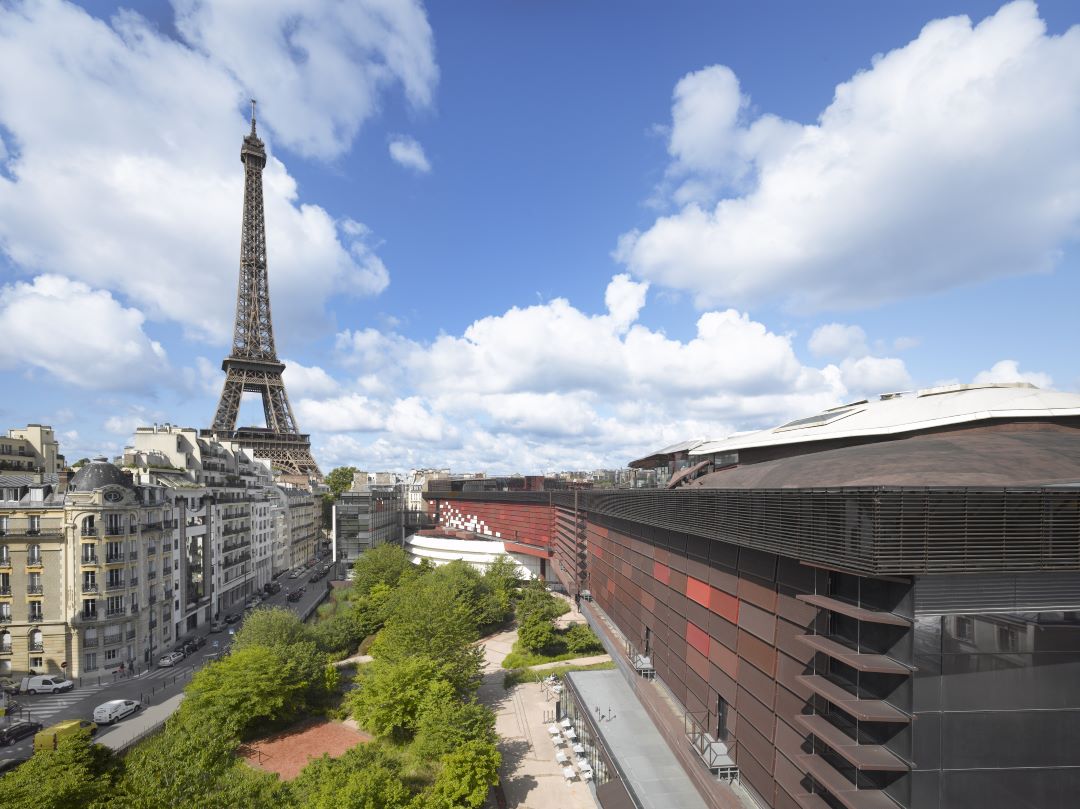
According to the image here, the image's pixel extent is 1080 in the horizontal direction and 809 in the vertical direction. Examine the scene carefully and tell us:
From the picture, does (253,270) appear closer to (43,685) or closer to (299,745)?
(43,685)

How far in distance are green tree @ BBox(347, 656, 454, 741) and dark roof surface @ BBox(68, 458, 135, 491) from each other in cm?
3192

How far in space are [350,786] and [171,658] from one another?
134 feet

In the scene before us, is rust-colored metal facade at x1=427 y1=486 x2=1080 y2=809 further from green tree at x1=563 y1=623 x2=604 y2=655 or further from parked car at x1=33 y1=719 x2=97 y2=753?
parked car at x1=33 y1=719 x2=97 y2=753

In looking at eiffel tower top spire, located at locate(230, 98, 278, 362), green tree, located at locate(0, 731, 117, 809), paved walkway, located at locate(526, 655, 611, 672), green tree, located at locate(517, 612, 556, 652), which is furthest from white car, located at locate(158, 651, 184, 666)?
eiffel tower top spire, located at locate(230, 98, 278, 362)

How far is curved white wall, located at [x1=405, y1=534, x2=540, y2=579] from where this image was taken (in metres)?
85.1

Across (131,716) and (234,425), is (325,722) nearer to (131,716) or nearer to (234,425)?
(131,716)

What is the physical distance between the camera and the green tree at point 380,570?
7138 cm

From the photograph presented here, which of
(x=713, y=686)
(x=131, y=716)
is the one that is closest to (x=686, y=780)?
(x=713, y=686)

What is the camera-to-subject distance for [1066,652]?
1312 cm

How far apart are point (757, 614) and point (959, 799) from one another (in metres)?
6.86

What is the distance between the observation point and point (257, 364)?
127375mm

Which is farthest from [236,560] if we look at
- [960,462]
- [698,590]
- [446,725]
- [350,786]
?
[960,462]

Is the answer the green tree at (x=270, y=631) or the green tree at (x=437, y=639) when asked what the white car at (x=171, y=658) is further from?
the green tree at (x=437, y=639)

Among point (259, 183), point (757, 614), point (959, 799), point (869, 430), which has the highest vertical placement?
point (259, 183)
